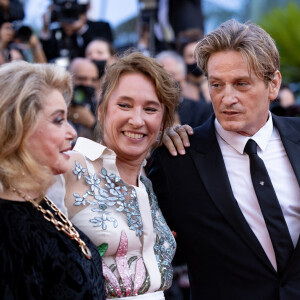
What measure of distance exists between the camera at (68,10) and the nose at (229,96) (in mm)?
3305

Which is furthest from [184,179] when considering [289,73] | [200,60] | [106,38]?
[289,73]

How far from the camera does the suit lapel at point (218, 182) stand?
2568 millimetres

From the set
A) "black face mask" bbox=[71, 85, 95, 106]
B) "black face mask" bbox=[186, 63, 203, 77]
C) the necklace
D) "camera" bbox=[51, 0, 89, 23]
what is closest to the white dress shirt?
the necklace

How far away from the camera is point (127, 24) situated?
296 inches

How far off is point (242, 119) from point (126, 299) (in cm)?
96

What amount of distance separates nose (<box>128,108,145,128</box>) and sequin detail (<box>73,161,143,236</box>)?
25cm

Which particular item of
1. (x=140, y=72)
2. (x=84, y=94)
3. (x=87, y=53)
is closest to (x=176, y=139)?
(x=140, y=72)

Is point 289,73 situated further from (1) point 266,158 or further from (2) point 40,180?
(2) point 40,180

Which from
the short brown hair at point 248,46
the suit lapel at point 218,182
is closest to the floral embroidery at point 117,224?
the suit lapel at point 218,182

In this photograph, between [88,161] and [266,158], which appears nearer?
[88,161]

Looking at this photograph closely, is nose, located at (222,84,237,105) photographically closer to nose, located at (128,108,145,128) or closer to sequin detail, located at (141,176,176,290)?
nose, located at (128,108,145,128)

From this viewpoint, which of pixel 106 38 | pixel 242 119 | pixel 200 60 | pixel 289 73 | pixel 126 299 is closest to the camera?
pixel 126 299

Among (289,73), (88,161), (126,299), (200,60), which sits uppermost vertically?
(200,60)

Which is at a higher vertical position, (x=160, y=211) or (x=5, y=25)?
(x=5, y=25)
